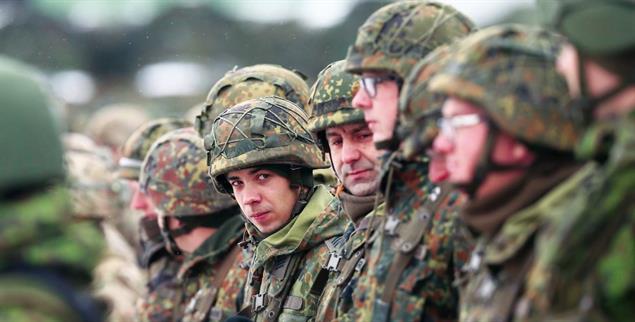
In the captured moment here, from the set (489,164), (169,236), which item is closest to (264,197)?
(169,236)

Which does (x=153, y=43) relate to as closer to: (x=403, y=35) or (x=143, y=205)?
(x=143, y=205)

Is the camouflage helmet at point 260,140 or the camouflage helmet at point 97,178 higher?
the camouflage helmet at point 97,178

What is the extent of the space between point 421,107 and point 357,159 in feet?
5.79

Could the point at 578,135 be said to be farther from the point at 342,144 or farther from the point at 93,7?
the point at 93,7

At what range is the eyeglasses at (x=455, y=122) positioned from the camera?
5418 millimetres

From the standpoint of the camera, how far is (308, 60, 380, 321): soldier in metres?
7.69

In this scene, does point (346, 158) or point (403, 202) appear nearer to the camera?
point (403, 202)

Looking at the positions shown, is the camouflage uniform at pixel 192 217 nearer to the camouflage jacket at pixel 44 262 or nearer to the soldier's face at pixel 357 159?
the soldier's face at pixel 357 159

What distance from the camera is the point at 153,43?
79.0 ft

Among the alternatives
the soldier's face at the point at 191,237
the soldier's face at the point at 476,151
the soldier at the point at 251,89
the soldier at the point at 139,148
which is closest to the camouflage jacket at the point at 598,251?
the soldier's face at the point at 476,151

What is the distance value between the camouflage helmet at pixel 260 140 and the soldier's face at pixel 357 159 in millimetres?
641

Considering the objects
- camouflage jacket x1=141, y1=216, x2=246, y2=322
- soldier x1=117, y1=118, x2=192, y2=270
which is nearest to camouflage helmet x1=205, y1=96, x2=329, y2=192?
camouflage jacket x1=141, y1=216, x2=246, y2=322

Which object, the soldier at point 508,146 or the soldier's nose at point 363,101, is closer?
the soldier at point 508,146

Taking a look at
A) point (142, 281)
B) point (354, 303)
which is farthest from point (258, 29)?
point (354, 303)
